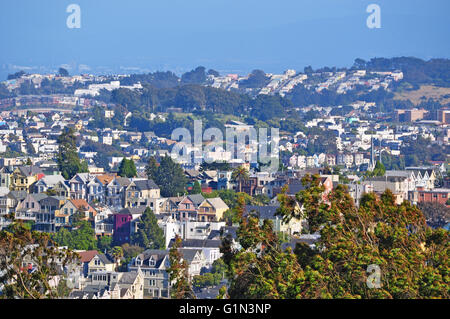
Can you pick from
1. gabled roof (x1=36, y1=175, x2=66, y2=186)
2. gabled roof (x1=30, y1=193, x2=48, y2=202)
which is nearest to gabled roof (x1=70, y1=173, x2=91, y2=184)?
gabled roof (x1=36, y1=175, x2=66, y2=186)

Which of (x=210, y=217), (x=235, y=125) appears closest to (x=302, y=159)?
(x=235, y=125)

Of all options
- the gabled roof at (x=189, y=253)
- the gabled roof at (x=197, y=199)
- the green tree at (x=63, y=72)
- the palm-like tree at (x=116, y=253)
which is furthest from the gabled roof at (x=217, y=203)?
the green tree at (x=63, y=72)

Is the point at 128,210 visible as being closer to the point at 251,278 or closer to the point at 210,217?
the point at 210,217

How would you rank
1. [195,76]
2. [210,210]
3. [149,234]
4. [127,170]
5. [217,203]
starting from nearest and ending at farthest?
[149,234]
[210,210]
[217,203]
[127,170]
[195,76]

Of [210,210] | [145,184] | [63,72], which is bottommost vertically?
[210,210]

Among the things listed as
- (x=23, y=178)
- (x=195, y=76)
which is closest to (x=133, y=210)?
(x=23, y=178)

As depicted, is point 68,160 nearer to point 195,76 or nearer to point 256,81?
point 256,81
